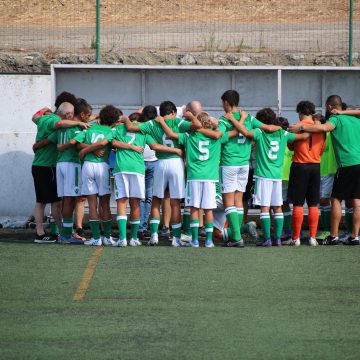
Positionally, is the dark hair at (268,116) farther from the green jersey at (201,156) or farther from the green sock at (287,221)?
the green sock at (287,221)

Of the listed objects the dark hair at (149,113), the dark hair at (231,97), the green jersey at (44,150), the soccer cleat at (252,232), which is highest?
the dark hair at (231,97)

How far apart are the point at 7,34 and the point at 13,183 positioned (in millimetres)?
7886

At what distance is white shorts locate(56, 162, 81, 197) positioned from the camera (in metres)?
13.8

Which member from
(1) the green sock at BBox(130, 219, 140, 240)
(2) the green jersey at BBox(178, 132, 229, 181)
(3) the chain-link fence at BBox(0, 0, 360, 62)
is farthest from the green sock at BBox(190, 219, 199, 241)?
(3) the chain-link fence at BBox(0, 0, 360, 62)

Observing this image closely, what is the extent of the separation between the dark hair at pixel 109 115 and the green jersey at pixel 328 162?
A: 9.77 ft

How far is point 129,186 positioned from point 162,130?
82 centimetres

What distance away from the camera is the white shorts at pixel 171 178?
13.8 meters

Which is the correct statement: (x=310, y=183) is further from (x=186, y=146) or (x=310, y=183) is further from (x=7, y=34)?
(x=7, y=34)

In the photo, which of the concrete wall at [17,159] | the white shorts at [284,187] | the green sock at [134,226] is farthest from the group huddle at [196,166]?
the concrete wall at [17,159]

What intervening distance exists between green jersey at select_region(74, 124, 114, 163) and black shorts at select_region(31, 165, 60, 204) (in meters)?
0.83

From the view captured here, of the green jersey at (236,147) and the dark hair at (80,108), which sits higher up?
the dark hair at (80,108)

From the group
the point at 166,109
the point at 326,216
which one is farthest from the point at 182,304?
the point at 326,216

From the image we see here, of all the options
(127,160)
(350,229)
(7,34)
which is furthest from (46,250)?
(7,34)

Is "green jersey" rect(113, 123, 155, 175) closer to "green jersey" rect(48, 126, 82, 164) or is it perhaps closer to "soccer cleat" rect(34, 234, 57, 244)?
"green jersey" rect(48, 126, 82, 164)
